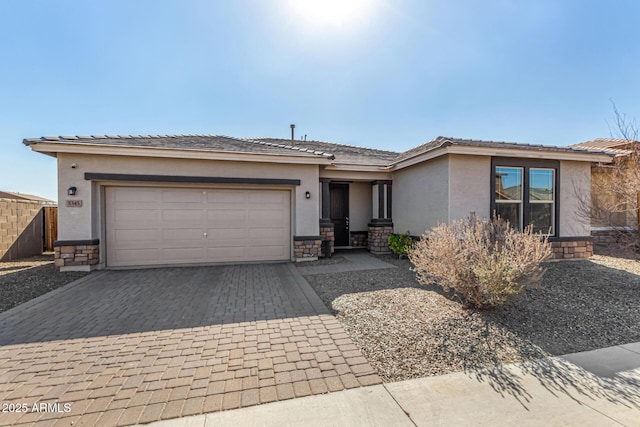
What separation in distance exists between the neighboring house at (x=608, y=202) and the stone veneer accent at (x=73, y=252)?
45.8ft

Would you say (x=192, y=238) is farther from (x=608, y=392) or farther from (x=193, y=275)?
(x=608, y=392)

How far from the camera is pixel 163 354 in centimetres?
321

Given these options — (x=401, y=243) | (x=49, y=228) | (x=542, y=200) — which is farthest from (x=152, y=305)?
(x=542, y=200)

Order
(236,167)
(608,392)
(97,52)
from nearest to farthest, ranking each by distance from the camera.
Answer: (608,392)
(97,52)
(236,167)

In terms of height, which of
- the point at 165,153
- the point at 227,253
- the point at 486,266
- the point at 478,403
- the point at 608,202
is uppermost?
the point at 165,153

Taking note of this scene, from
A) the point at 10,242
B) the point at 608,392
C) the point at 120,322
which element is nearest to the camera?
the point at 608,392

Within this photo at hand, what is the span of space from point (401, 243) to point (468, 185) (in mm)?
2891

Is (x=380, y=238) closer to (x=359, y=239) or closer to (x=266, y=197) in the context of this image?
(x=359, y=239)

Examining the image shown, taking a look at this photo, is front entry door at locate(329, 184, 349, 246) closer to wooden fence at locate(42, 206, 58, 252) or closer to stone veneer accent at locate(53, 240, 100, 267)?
stone veneer accent at locate(53, 240, 100, 267)

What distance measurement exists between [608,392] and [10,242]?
15315 mm

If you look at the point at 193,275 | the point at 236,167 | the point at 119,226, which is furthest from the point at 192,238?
the point at 236,167

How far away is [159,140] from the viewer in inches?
340

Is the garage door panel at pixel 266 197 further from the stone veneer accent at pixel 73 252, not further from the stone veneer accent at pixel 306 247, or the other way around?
the stone veneer accent at pixel 73 252

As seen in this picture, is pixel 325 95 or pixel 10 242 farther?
pixel 325 95
